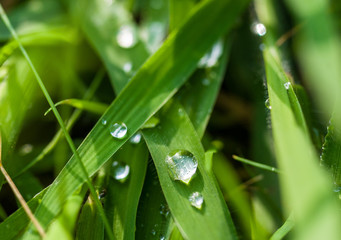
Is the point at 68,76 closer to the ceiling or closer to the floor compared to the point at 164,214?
closer to the ceiling

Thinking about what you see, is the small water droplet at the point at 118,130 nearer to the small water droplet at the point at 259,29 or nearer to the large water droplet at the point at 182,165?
the large water droplet at the point at 182,165

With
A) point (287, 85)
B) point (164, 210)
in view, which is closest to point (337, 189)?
point (287, 85)

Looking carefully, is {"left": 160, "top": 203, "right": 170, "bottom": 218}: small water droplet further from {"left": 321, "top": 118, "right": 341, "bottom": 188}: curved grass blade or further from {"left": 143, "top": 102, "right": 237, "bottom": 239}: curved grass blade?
{"left": 321, "top": 118, "right": 341, "bottom": 188}: curved grass blade

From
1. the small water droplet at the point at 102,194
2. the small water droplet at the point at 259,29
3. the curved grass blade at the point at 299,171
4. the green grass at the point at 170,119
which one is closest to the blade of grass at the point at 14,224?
the green grass at the point at 170,119

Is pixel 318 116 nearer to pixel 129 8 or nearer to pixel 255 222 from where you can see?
pixel 255 222

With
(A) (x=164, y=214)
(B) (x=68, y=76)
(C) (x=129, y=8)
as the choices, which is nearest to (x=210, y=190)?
(A) (x=164, y=214)

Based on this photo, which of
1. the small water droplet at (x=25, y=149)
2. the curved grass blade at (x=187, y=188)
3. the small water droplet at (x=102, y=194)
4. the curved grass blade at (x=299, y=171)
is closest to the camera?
the curved grass blade at (x=299, y=171)

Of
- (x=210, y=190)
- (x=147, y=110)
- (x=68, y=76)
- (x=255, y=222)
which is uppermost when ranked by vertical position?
(x=68, y=76)

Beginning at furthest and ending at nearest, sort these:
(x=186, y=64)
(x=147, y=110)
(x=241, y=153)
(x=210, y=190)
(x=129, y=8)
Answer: (x=129, y=8) → (x=241, y=153) → (x=186, y=64) → (x=147, y=110) → (x=210, y=190)
